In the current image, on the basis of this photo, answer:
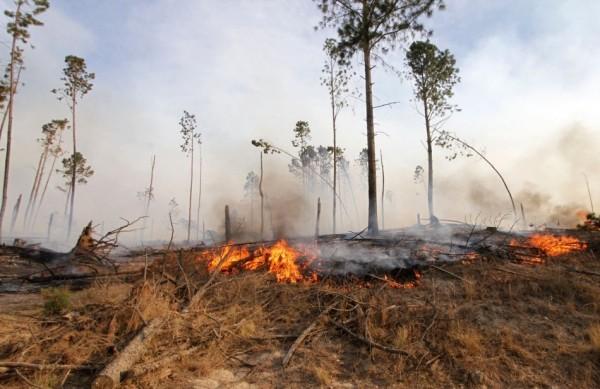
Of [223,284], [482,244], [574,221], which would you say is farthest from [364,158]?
[223,284]

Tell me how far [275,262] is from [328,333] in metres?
3.29

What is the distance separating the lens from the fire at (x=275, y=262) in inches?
326

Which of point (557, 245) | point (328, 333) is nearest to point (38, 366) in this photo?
point (328, 333)

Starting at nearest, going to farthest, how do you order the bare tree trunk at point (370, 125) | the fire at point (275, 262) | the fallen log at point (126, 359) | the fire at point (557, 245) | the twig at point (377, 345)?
the fallen log at point (126, 359) → the twig at point (377, 345) → the fire at point (275, 262) → the fire at point (557, 245) → the bare tree trunk at point (370, 125)

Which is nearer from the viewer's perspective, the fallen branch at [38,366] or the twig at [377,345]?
the fallen branch at [38,366]

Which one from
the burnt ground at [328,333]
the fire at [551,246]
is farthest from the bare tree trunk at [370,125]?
the burnt ground at [328,333]

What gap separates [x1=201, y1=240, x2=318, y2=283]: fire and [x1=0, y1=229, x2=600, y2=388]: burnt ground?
3.05 ft

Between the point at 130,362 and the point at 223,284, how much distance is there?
3.00m

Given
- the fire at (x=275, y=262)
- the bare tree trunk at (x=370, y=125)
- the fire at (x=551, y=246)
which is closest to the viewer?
the fire at (x=275, y=262)

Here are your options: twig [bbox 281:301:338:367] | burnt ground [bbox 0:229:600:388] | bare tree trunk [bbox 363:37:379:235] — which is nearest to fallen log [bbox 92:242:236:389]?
burnt ground [bbox 0:229:600:388]

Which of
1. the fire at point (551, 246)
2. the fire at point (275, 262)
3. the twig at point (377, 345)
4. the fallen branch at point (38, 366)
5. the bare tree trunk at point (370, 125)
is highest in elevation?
the bare tree trunk at point (370, 125)

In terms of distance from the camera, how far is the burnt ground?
428cm

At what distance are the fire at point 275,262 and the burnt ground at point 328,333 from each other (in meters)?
0.93

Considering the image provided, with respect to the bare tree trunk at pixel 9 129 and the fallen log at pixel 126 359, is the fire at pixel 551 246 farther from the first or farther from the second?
the bare tree trunk at pixel 9 129
